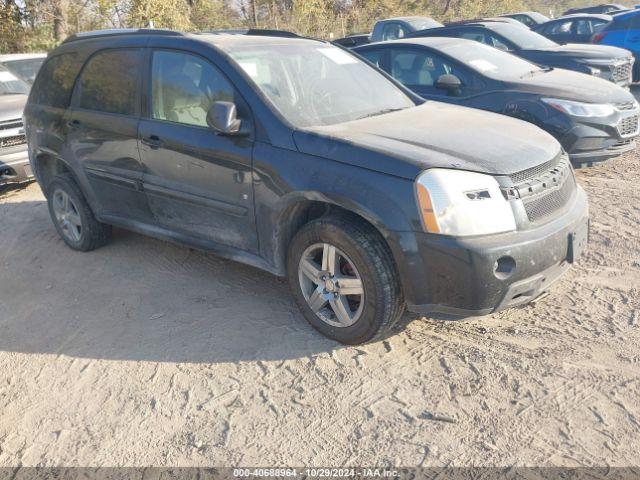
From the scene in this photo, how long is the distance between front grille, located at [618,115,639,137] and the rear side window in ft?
17.5

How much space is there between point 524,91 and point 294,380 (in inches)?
184

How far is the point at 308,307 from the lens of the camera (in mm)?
3609

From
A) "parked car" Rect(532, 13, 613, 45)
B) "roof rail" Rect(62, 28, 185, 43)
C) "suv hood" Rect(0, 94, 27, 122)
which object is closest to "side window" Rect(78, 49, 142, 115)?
"roof rail" Rect(62, 28, 185, 43)

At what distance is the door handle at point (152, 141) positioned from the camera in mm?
4141

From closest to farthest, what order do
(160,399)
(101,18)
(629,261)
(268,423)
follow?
(268,423) < (160,399) < (629,261) < (101,18)

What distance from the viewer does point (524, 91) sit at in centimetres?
648

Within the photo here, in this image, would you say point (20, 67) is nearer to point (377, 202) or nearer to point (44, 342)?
point (44, 342)

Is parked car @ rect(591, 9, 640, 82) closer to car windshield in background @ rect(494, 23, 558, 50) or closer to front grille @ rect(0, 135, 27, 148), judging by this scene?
car windshield in background @ rect(494, 23, 558, 50)

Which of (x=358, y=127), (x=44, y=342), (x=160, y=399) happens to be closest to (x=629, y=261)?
(x=358, y=127)

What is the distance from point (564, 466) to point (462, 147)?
171cm

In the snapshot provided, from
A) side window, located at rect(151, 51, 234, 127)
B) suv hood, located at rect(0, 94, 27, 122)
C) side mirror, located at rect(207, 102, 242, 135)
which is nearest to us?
side mirror, located at rect(207, 102, 242, 135)

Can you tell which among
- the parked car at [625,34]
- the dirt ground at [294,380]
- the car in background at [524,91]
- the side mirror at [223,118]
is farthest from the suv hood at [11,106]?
the parked car at [625,34]

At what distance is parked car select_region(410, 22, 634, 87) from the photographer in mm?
9180

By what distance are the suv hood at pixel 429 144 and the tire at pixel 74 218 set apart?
2530 mm
